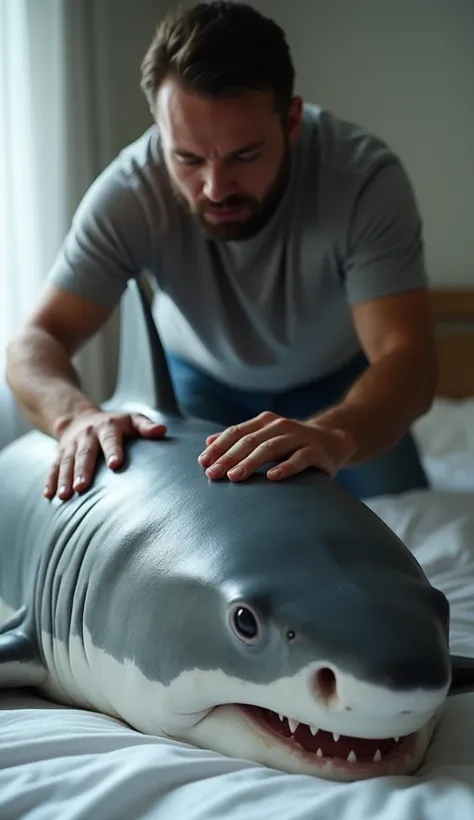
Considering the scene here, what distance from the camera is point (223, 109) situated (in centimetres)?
152

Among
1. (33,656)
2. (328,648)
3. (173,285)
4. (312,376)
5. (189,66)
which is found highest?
(189,66)

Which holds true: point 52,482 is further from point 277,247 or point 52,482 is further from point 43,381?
point 277,247

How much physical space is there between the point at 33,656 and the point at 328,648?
545 millimetres

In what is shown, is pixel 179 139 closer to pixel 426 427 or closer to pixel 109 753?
pixel 109 753

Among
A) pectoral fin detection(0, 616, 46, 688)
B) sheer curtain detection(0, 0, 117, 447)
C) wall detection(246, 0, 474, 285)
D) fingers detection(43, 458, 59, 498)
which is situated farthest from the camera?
wall detection(246, 0, 474, 285)

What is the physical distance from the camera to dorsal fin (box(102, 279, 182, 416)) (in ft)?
4.67

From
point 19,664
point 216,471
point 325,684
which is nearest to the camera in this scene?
point 325,684

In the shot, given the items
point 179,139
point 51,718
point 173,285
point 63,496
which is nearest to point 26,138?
point 173,285

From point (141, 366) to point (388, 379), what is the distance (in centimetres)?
38

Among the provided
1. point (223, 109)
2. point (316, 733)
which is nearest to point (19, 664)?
point (316, 733)

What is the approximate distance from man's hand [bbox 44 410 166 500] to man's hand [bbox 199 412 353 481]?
5.3 inches

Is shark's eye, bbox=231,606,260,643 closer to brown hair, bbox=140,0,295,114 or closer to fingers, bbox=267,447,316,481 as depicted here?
fingers, bbox=267,447,316,481

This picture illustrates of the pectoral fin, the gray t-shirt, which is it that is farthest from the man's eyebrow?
the pectoral fin

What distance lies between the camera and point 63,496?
1.26m
